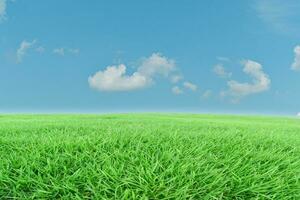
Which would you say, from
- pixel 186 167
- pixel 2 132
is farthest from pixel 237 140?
pixel 2 132

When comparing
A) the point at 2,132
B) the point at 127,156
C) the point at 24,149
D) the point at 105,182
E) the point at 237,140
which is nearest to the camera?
the point at 105,182

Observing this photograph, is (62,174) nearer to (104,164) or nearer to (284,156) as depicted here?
(104,164)

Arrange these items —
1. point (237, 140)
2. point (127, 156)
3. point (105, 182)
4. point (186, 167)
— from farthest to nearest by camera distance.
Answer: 1. point (237, 140)
2. point (127, 156)
3. point (186, 167)
4. point (105, 182)

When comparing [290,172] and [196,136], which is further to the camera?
[196,136]

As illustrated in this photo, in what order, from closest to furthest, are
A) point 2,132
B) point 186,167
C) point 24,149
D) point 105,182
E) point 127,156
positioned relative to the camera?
point 105,182
point 186,167
point 127,156
point 24,149
point 2,132

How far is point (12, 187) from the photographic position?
3359mm

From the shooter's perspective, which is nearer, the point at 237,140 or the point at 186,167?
the point at 186,167

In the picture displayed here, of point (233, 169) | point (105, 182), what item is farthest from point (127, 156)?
point (233, 169)

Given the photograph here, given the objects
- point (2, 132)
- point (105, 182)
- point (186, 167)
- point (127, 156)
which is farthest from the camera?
point (2, 132)

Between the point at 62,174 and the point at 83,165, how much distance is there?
20cm

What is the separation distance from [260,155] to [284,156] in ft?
1.16

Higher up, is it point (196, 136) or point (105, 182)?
point (196, 136)

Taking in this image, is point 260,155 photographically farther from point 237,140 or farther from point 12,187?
point 12,187

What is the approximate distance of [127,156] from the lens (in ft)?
12.0
